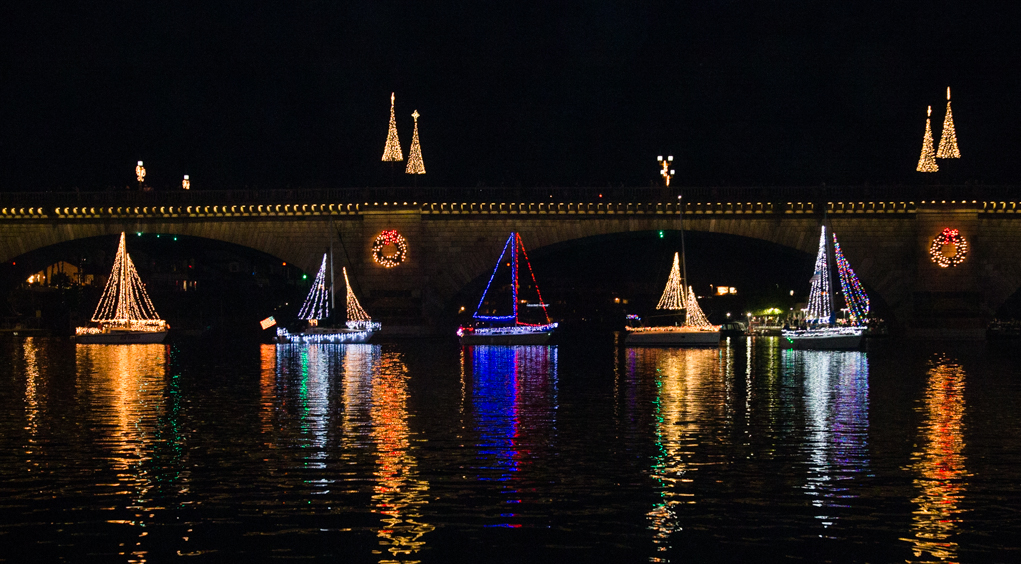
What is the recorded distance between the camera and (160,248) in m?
122

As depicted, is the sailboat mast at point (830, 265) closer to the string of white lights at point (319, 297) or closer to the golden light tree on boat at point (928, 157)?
the golden light tree on boat at point (928, 157)

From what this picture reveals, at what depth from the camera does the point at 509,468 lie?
25891 mm

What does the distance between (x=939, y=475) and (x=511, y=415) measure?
566 inches

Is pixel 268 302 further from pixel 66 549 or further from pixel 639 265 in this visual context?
pixel 66 549

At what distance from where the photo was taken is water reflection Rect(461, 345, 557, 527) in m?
25.3

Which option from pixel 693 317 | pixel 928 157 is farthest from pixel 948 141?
pixel 693 317

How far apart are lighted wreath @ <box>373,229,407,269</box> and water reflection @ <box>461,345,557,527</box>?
→ 1804cm

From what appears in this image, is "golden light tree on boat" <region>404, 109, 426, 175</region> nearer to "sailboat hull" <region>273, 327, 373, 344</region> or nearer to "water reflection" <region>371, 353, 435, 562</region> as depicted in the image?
"sailboat hull" <region>273, 327, 373, 344</region>

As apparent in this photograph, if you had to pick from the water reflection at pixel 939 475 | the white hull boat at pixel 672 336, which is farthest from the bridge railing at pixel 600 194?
the water reflection at pixel 939 475

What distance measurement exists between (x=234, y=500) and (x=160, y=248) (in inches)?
4143

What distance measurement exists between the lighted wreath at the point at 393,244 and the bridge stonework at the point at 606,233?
40 centimetres

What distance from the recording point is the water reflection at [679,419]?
72.1ft

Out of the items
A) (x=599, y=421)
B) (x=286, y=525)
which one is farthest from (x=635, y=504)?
(x=599, y=421)

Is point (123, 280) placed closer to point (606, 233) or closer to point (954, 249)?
point (606, 233)
